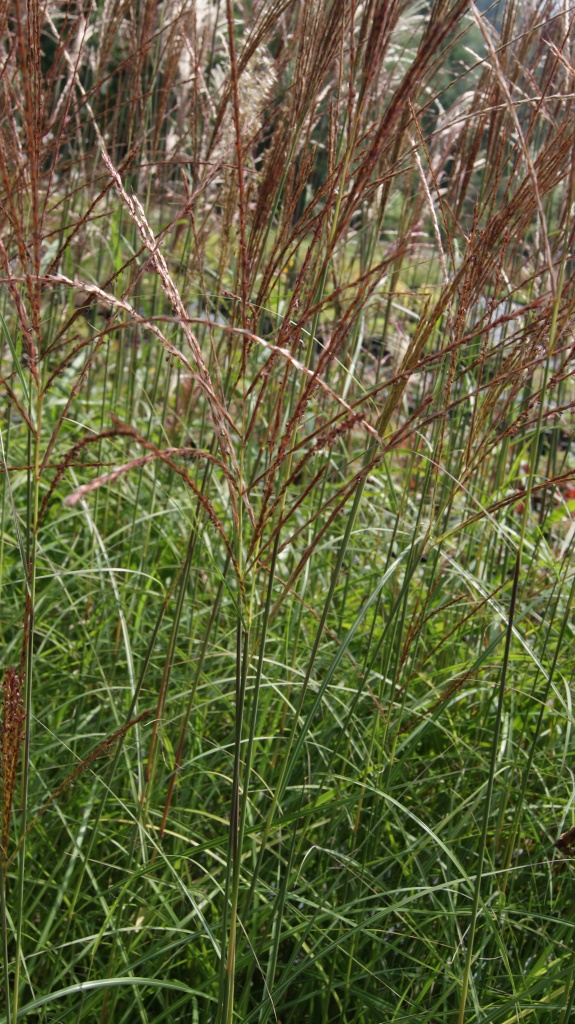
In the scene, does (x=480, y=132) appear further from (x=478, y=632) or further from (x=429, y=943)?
(x=429, y=943)

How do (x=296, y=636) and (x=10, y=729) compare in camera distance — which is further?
(x=296, y=636)

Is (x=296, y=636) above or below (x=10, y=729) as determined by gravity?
below

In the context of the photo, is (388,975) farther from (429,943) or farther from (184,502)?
(184,502)

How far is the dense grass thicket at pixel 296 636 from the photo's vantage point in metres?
0.90

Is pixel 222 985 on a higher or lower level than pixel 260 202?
lower

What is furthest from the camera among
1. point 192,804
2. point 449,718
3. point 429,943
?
point 449,718

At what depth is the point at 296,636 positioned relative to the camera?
1.70m

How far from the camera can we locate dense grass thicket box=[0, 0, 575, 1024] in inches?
35.4

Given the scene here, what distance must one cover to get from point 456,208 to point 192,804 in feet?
4.41

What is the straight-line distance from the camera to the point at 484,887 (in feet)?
5.11

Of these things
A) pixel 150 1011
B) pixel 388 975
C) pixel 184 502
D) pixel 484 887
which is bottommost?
pixel 150 1011

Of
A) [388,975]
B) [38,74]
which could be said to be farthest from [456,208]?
[388,975]

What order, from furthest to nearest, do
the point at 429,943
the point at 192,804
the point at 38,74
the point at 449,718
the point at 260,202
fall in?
1. the point at 449,718
2. the point at 192,804
3. the point at 429,943
4. the point at 260,202
5. the point at 38,74

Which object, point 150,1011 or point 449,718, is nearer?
point 150,1011
